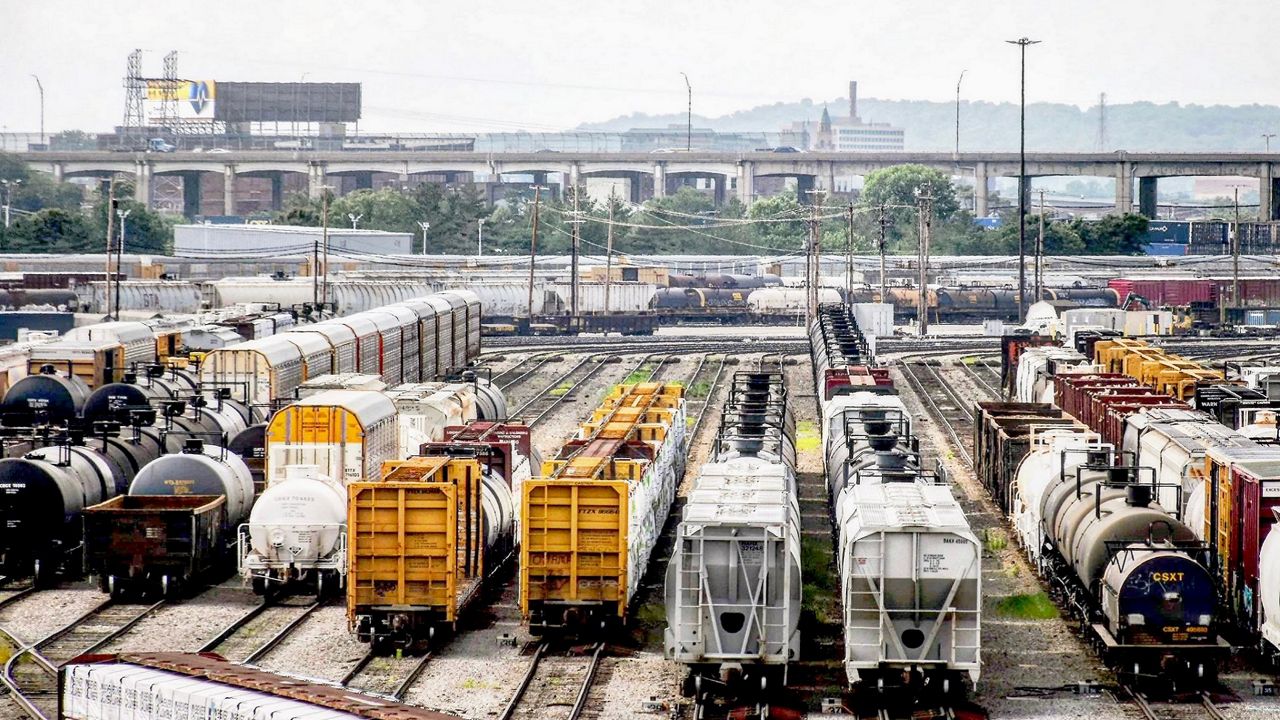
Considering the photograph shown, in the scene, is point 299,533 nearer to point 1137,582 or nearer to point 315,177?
point 1137,582

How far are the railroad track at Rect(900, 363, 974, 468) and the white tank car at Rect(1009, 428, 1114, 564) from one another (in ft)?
41.1

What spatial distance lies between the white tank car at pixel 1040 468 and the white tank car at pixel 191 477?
1464 cm

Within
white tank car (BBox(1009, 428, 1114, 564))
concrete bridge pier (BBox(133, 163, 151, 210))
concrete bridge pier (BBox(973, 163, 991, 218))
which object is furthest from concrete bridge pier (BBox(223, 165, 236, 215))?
white tank car (BBox(1009, 428, 1114, 564))

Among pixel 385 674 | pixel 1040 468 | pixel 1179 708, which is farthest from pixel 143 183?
pixel 1179 708

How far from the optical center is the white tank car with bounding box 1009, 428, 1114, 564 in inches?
1183

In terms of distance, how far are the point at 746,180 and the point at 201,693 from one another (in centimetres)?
17081

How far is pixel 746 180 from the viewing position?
186 meters

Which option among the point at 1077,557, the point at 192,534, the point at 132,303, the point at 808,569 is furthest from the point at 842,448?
the point at 132,303

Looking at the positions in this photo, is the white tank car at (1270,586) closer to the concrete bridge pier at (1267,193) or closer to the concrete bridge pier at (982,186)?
the concrete bridge pier at (982,186)

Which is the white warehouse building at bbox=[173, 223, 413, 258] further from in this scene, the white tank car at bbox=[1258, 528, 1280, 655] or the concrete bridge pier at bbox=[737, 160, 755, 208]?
the white tank car at bbox=[1258, 528, 1280, 655]

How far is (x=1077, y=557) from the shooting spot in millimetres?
25984

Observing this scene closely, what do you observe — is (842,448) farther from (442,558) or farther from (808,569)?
(442,558)

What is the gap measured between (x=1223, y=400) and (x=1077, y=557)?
14.4 meters

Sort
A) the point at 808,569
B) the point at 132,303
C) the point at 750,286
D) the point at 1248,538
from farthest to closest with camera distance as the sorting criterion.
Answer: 1. the point at 750,286
2. the point at 132,303
3. the point at 808,569
4. the point at 1248,538
